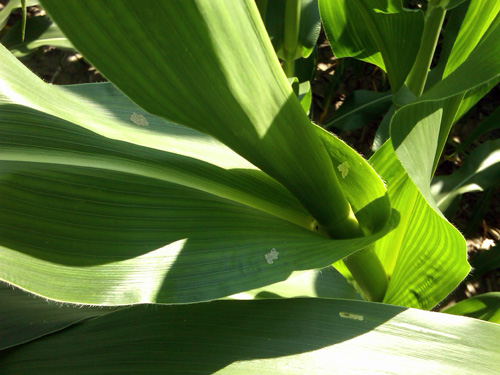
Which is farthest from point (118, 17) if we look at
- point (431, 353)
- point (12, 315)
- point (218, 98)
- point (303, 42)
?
point (303, 42)

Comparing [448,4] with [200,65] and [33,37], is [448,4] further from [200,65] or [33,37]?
[33,37]

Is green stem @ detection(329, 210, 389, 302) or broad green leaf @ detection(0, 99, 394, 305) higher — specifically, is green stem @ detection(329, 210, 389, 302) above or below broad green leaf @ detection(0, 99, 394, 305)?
below

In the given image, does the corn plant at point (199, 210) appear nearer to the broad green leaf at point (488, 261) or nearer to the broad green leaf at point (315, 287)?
the broad green leaf at point (315, 287)

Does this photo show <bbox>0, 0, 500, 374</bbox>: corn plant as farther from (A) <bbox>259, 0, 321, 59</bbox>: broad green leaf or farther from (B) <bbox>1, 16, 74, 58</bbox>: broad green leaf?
(B) <bbox>1, 16, 74, 58</bbox>: broad green leaf

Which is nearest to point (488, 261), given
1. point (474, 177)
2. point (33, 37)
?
point (474, 177)

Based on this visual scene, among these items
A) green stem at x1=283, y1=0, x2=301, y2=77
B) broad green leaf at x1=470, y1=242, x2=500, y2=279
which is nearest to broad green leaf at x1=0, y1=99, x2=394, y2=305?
green stem at x1=283, y1=0, x2=301, y2=77
